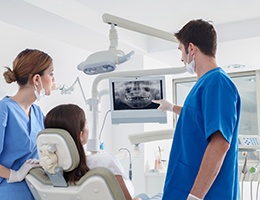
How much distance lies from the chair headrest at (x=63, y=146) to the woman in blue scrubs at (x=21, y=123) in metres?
0.25

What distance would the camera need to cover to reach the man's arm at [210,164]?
126cm

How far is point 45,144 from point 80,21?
179cm

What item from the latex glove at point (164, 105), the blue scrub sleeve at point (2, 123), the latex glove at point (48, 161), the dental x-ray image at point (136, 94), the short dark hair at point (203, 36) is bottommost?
the latex glove at point (48, 161)

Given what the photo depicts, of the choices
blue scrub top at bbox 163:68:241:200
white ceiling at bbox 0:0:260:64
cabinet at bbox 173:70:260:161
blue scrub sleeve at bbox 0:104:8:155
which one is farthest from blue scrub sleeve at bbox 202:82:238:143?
cabinet at bbox 173:70:260:161

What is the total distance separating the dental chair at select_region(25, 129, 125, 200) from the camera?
131 cm

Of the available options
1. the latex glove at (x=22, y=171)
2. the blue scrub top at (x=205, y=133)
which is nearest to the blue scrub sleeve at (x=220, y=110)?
the blue scrub top at (x=205, y=133)

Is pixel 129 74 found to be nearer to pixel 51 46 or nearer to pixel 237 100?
pixel 237 100

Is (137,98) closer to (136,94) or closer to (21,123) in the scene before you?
(136,94)

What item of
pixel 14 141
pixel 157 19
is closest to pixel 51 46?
pixel 157 19

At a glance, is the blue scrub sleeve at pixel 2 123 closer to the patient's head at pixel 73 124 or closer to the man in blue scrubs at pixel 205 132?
the patient's head at pixel 73 124

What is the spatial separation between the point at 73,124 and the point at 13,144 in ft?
1.22

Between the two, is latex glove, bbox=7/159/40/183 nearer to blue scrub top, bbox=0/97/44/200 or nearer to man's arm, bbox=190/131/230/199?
blue scrub top, bbox=0/97/44/200

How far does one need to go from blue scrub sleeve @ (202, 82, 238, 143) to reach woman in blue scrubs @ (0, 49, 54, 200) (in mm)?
793

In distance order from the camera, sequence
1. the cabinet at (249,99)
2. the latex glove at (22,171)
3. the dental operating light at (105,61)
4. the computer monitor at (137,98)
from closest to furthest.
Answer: the latex glove at (22,171)
the dental operating light at (105,61)
the computer monitor at (137,98)
the cabinet at (249,99)
